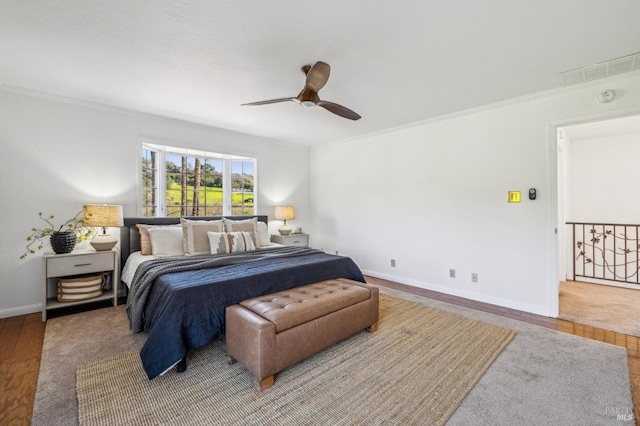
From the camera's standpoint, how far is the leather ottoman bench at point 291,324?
73.4 inches

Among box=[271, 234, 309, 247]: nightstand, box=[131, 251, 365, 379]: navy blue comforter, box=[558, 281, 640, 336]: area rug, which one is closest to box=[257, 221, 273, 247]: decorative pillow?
box=[271, 234, 309, 247]: nightstand

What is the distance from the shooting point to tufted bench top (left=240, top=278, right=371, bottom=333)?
199 cm

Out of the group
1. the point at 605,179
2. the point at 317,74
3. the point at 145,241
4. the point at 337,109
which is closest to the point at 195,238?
the point at 145,241

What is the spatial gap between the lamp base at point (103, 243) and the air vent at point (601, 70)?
17.0 feet

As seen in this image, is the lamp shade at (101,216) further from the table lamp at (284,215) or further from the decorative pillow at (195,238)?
the table lamp at (284,215)

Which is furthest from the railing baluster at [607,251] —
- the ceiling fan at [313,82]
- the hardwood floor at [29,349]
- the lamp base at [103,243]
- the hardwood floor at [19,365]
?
the lamp base at [103,243]

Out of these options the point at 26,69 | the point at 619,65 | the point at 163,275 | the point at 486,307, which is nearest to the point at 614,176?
the point at 619,65

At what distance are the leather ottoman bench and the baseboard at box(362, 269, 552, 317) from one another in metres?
1.89

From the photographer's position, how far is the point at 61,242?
312 centimetres

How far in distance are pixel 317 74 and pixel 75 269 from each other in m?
3.32

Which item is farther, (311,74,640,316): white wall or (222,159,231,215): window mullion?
(222,159,231,215): window mullion

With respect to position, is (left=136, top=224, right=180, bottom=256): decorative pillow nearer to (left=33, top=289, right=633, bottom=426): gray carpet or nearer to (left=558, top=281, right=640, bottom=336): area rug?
A: (left=33, top=289, right=633, bottom=426): gray carpet

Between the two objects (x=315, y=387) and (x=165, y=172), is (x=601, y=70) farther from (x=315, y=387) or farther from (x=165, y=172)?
(x=165, y=172)

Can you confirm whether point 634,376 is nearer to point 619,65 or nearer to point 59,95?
point 619,65
